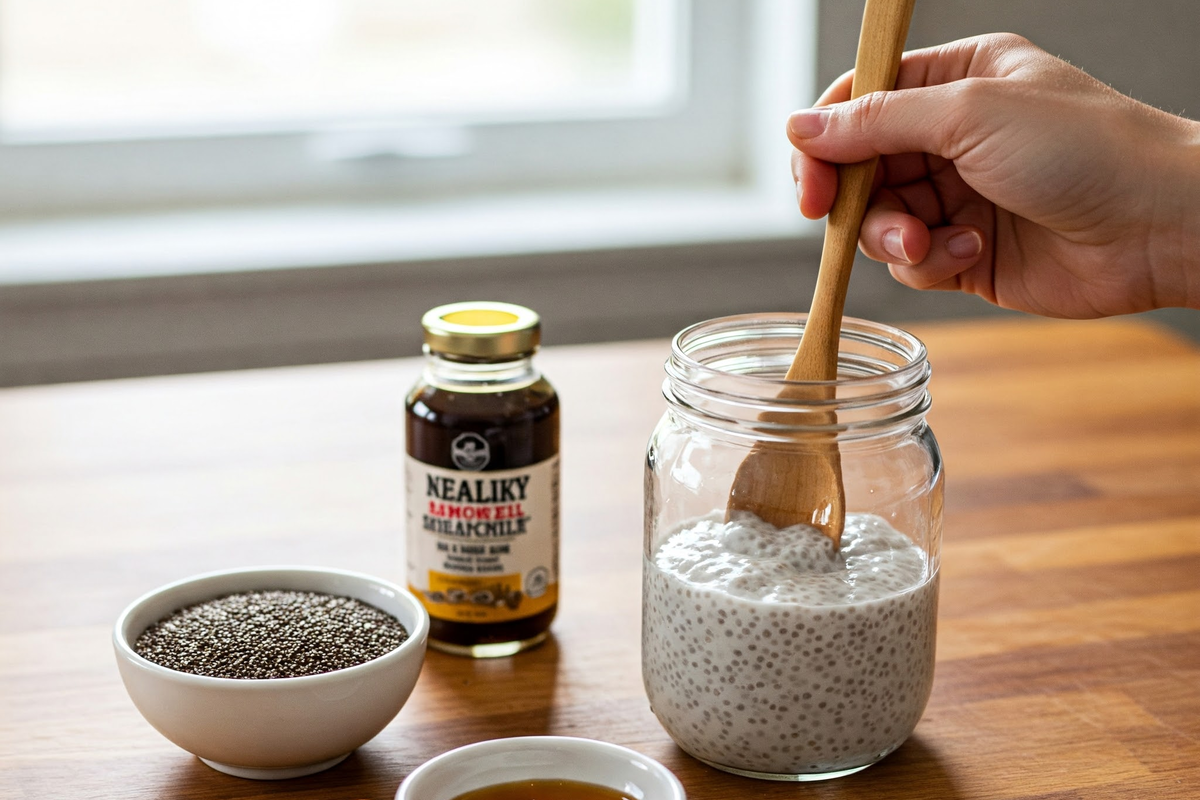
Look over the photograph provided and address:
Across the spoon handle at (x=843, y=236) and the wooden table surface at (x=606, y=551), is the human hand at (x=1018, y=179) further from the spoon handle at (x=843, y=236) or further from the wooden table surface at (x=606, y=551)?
the wooden table surface at (x=606, y=551)

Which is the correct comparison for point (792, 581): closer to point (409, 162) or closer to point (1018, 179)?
point (1018, 179)

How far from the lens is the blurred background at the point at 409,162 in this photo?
2078 millimetres

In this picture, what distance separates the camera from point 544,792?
0.72m

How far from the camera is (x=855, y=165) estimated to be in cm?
87

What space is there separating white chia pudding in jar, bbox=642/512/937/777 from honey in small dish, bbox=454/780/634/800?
9cm

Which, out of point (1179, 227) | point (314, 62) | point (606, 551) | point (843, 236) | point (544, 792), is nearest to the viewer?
point (544, 792)

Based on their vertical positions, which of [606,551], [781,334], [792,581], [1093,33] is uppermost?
[1093,33]

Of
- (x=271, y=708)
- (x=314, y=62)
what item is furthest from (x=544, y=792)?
(x=314, y=62)

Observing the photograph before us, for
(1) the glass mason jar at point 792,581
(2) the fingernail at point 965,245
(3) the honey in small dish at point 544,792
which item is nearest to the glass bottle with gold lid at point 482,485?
(1) the glass mason jar at point 792,581

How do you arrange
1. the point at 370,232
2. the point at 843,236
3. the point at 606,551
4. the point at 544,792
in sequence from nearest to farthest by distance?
the point at 544,792
the point at 843,236
the point at 606,551
the point at 370,232

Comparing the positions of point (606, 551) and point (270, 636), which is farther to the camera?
point (606, 551)

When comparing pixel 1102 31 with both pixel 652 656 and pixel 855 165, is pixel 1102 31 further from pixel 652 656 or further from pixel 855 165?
pixel 652 656

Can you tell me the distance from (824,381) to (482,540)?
0.27 meters

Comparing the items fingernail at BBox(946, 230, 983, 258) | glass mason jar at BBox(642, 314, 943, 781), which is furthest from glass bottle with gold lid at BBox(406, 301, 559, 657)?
fingernail at BBox(946, 230, 983, 258)
